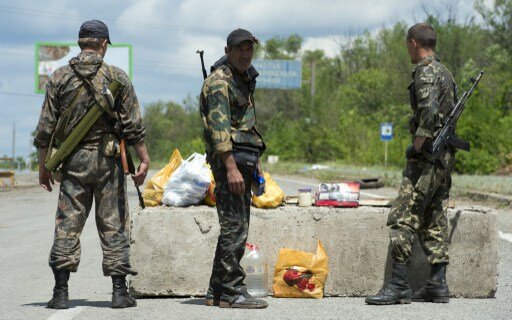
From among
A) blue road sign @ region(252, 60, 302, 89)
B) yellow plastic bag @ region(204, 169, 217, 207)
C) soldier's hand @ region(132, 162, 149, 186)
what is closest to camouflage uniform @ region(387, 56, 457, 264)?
yellow plastic bag @ region(204, 169, 217, 207)

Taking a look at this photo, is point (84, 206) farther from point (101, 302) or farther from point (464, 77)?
point (464, 77)

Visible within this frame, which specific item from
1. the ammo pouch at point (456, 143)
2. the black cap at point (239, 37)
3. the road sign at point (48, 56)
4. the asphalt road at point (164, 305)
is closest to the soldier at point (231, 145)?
the black cap at point (239, 37)

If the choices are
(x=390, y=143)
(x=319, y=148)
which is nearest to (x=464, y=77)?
(x=390, y=143)

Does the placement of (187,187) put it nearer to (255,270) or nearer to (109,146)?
(255,270)

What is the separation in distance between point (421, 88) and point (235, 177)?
59.0 inches

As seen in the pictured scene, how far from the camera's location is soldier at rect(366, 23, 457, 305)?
6824 millimetres

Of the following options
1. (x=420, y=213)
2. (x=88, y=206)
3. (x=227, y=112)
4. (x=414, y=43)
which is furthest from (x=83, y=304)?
(x=414, y=43)

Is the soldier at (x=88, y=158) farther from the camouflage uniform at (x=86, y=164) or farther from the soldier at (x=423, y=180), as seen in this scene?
the soldier at (x=423, y=180)

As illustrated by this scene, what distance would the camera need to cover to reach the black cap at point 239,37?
6.41 m

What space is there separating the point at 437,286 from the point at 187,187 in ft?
6.66

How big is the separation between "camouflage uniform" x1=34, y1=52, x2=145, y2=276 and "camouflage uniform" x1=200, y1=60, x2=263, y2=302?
0.55 metres

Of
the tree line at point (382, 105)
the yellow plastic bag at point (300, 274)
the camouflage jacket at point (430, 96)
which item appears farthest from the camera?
the tree line at point (382, 105)

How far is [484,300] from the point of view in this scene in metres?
7.19

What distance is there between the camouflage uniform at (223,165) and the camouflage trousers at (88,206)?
2.19 ft
